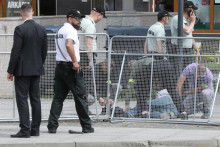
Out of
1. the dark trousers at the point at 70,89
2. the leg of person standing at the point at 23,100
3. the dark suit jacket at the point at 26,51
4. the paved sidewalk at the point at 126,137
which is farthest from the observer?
the dark trousers at the point at 70,89

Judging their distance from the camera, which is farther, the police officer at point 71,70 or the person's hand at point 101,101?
the person's hand at point 101,101

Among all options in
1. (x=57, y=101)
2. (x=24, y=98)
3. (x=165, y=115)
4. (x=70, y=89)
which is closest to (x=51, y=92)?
(x=57, y=101)

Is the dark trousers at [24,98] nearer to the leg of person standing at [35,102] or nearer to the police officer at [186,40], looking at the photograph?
the leg of person standing at [35,102]

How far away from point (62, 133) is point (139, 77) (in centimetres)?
189

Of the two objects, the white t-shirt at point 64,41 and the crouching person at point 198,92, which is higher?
the white t-shirt at point 64,41

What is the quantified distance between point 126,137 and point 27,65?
174 centimetres

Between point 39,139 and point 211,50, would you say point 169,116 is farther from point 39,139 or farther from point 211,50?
point 39,139

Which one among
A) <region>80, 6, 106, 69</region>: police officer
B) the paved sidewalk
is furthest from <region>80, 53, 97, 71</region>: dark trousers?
the paved sidewalk

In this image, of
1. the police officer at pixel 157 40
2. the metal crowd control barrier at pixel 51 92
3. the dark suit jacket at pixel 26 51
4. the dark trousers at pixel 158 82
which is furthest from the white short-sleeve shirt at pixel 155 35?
the dark suit jacket at pixel 26 51

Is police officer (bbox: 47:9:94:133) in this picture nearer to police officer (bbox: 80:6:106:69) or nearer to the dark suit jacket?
the dark suit jacket

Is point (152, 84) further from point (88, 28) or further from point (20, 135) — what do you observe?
point (20, 135)

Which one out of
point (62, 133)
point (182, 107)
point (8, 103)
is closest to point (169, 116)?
point (182, 107)

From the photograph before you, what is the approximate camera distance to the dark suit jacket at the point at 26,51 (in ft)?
27.7

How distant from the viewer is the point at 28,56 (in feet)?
28.0
